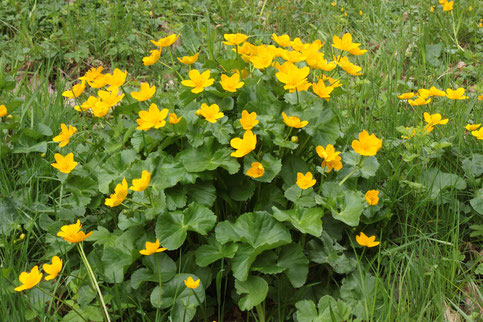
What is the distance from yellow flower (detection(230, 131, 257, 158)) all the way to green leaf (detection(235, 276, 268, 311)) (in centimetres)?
42

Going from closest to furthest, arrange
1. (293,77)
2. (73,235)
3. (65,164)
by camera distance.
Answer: (73,235)
(293,77)
(65,164)

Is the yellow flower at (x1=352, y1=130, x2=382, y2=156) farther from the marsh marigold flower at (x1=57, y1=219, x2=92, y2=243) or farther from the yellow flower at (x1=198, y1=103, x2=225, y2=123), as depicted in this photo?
the marsh marigold flower at (x1=57, y1=219, x2=92, y2=243)

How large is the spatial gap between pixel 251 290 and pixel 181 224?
1.07 feet

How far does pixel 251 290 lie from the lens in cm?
170

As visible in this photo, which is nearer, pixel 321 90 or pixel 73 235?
pixel 73 235

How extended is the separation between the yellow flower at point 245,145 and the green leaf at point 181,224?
22 cm

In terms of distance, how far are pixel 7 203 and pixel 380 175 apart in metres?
1.59

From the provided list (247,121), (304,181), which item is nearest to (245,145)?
(247,121)

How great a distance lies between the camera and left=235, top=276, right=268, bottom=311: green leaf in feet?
5.43

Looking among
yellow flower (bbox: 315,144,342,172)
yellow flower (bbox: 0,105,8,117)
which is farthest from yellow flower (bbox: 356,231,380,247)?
yellow flower (bbox: 0,105,8,117)

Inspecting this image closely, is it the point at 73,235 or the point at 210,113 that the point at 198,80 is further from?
the point at 73,235

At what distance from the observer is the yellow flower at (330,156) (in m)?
1.77

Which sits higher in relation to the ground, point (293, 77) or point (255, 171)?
point (293, 77)

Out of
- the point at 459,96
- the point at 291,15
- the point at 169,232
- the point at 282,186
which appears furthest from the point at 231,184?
the point at 291,15
